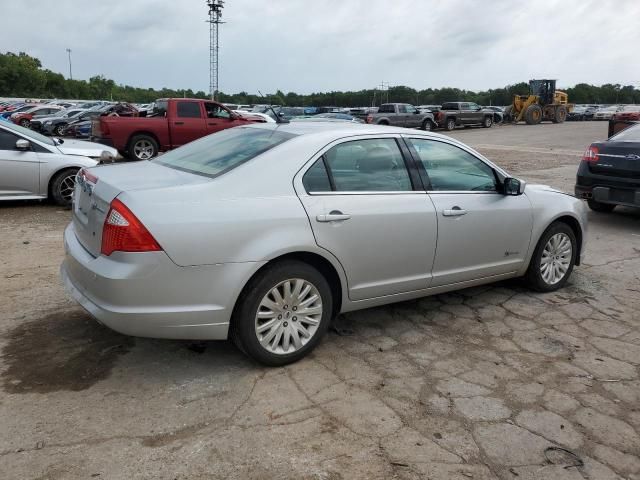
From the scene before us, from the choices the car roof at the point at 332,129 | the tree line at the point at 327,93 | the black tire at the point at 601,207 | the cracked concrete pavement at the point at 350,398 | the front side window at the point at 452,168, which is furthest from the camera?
the tree line at the point at 327,93

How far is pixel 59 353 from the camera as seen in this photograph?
12.2ft

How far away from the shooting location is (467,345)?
4070mm

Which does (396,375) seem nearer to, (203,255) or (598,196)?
(203,255)

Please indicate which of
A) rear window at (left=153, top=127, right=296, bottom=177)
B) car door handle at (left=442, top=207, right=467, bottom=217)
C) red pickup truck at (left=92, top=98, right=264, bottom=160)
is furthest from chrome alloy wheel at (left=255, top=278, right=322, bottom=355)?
red pickup truck at (left=92, top=98, right=264, bottom=160)

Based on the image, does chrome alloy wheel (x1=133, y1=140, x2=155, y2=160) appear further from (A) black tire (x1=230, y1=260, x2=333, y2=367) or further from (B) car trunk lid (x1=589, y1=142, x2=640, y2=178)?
(A) black tire (x1=230, y1=260, x2=333, y2=367)

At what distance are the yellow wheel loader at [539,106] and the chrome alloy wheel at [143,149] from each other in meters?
28.9

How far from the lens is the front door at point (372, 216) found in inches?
144

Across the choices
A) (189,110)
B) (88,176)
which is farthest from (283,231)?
(189,110)

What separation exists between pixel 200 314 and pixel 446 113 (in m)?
31.4

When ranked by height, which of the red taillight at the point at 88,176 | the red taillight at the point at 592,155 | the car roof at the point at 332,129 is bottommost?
the red taillight at the point at 88,176

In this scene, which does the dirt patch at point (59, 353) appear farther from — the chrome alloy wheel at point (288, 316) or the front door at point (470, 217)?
the front door at point (470, 217)

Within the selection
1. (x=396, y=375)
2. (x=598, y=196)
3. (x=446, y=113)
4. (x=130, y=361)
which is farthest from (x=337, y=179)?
(x=446, y=113)

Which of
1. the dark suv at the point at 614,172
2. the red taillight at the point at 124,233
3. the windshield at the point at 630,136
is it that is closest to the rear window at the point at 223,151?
the red taillight at the point at 124,233

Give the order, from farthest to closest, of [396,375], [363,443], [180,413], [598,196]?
[598,196], [396,375], [180,413], [363,443]
